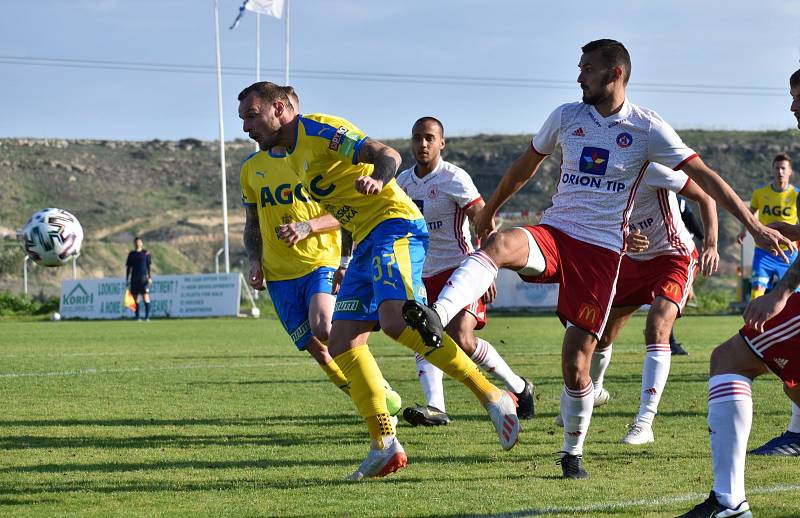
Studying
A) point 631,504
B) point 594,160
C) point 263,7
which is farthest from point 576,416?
point 263,7

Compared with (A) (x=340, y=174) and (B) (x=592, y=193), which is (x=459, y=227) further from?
(B) (x=592, y=193)

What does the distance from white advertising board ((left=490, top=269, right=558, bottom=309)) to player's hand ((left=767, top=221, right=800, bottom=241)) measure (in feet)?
84.6

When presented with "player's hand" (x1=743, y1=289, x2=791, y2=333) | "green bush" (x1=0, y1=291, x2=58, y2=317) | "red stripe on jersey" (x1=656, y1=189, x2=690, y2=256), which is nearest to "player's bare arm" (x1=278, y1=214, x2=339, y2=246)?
"red stripe on jersey" (x1=656, y1=189, x2=690, y2=256)

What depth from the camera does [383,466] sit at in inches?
239

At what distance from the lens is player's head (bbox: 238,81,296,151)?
6.58 m

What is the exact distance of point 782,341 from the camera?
4.52 meters

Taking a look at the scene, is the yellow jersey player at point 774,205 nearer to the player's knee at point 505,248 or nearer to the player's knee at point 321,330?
the player's knee at point 321,330

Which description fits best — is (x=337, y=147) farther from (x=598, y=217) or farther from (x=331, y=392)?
(x=331, y=392)

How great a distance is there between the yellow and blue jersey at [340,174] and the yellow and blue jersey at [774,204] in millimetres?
9800

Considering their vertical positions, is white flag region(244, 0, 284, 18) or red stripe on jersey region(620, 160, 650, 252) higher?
white flag region(244, 0, 284, 18)

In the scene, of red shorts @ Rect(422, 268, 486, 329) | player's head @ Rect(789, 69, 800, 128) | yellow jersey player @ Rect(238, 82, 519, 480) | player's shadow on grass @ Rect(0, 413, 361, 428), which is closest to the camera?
player's head @ Rect(789, 69, 800, 128)

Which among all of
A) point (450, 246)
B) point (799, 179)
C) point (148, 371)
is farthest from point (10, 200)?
point (450, 246)

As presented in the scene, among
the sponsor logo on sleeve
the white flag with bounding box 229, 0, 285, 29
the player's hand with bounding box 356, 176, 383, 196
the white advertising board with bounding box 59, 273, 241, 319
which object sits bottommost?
the white advertising board with bounding box 59, 273, 241, 319

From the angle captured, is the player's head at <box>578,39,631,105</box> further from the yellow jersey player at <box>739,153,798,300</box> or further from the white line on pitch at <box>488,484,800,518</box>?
the yellow jersey player at <box>739,153,798,300</box>
